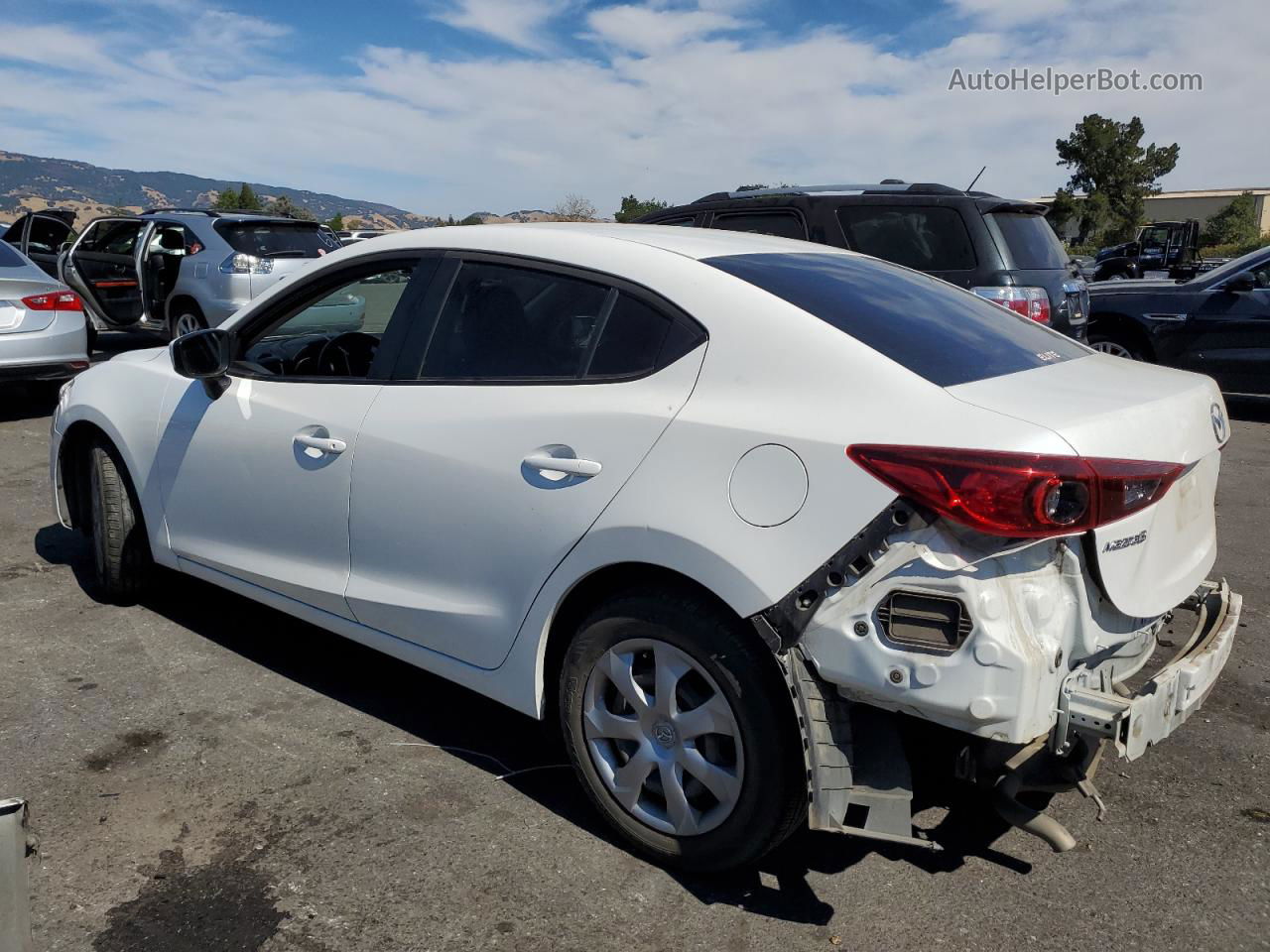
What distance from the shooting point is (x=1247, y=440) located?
29.2ft

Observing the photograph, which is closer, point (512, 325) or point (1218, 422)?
point (1218, 422)

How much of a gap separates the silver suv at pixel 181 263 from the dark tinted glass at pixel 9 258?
202cm

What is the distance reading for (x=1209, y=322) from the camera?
970 cm

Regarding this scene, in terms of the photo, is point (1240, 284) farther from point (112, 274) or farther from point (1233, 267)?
point (112, 274)

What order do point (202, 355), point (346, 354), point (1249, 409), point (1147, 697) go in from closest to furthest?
point (1147, 697), point (202, 355), point (346, 354), point (1249, 409)

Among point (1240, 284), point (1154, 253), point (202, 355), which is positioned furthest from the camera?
point (1154, 253)

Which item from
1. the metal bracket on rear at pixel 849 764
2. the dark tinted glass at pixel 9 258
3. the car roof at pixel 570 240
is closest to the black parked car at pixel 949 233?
the car roof at pixel 570 240

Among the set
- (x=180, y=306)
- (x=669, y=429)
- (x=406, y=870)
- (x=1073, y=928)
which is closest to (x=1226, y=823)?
(x=1073, y=928)

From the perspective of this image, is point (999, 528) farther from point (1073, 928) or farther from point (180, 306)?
point (180, 306)

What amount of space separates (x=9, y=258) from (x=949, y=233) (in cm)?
730

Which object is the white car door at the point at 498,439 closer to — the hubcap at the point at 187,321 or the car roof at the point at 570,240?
the car roof at the point at 570,240

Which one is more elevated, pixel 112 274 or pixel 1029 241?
pixel 1029 241

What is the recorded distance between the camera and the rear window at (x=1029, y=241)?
23.7 feet

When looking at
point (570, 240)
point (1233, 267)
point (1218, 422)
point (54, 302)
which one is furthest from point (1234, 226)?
point (570, 240)
